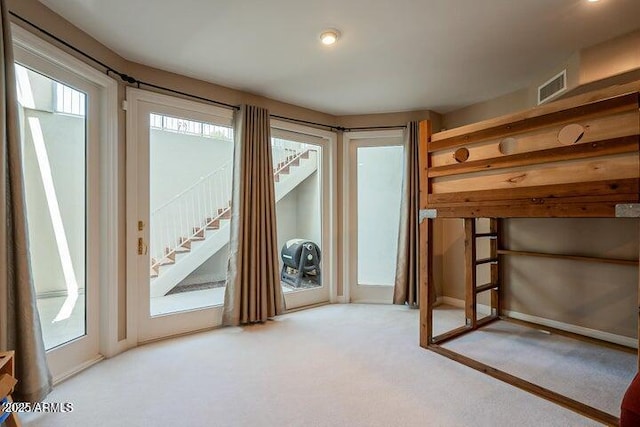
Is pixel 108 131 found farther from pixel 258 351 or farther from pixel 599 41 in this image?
pixel 599 41

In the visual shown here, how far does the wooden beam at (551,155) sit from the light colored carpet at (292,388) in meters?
1.44

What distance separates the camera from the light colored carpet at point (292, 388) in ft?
5.23

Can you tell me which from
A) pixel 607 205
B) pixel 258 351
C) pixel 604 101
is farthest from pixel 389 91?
pixel 258 351

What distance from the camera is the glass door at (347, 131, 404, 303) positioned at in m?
3.77

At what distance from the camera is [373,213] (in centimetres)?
385

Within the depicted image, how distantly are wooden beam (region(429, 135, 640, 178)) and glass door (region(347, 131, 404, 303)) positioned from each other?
4.91 ft

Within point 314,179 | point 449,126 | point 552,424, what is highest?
point 449,126

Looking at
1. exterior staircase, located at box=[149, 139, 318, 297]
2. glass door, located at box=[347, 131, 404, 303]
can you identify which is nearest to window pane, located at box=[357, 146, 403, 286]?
glass door, located at box=[347, 131, 404, 303]

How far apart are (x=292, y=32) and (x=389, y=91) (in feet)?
4.47

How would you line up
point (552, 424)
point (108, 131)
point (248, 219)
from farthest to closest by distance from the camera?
point (248, 219), point (108, 131), point (552, 424)

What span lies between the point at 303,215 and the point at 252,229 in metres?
0.92

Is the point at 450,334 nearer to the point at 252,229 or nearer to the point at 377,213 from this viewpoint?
the point at 377,213

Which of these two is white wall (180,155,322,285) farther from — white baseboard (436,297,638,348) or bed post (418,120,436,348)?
white baseboard (436,297,638,348)

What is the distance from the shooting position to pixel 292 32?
2.05m
